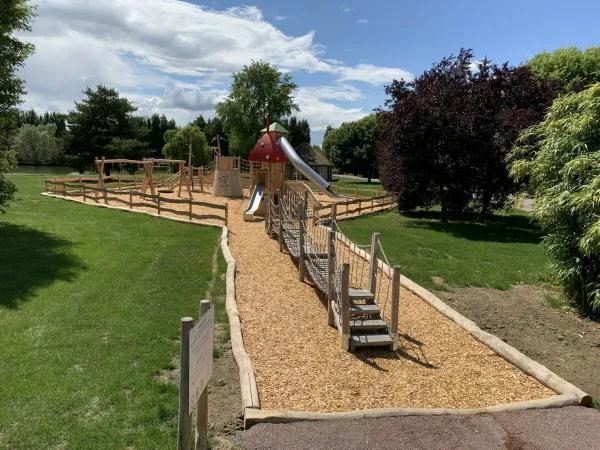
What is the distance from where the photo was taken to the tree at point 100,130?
41.7 m

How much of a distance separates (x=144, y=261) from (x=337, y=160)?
52.4 meters

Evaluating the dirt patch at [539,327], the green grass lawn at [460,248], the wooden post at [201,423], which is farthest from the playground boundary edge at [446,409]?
the green grass lawn at [460,248]

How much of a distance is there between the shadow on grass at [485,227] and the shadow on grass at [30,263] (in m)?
14.1

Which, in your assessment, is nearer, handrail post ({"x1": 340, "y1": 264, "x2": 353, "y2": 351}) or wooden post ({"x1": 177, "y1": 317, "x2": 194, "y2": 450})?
wooden post ({"x1": 177, "y1": 317, "x2": 194, "y2": 450})

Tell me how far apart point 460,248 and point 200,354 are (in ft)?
43.9

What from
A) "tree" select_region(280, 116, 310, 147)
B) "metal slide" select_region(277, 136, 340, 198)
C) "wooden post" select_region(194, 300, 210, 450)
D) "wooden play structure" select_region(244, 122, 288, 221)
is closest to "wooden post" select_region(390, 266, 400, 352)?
"wooden post" select_region(194, 300, 210, 450)

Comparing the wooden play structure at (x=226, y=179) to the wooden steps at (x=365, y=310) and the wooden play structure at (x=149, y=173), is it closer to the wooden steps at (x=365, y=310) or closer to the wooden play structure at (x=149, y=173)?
the wooden play structure at (x=149, y=173)

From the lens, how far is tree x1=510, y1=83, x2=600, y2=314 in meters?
A: 8.42

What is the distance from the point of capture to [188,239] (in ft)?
46.6

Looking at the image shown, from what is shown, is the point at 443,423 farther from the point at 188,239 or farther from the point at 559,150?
the point at 188,239

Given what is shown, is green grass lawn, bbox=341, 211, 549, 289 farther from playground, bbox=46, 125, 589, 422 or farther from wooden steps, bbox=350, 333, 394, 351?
wooden steps, bbox=350, 333, 394, 351

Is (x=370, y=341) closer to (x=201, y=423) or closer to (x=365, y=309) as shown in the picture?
(x=365, y=309)

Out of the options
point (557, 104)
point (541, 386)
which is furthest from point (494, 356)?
point (557, 104)

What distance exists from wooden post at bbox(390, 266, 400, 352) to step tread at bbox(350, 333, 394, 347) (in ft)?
0.28
